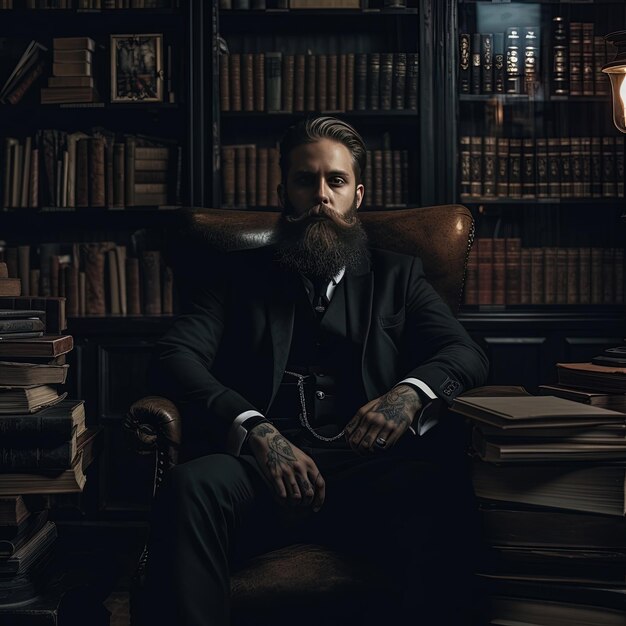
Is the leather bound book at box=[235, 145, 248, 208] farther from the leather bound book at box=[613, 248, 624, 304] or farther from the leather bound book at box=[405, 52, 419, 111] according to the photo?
the leather bound book at box=[613, 248, 624, 304]

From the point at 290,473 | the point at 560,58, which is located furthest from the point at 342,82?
the point at 290,473

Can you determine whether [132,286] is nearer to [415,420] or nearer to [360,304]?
[360,304]

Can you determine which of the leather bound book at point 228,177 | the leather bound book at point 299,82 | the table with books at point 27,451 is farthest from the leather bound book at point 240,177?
the table with books at point 27,451

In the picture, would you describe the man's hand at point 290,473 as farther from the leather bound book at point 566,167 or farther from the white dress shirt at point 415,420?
the leather bound book at point 566,167

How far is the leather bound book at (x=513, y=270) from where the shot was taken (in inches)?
129

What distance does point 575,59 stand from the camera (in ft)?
10.5

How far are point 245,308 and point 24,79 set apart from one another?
170 cm

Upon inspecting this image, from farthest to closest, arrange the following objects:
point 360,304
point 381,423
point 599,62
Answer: point 599,62, point 360,304, point 381,423

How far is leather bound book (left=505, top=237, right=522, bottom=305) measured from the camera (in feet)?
10.8

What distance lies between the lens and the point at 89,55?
10.5 feet

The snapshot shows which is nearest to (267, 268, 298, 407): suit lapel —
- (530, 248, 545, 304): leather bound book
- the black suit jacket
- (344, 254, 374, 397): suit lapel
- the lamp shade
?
the black suit jacket

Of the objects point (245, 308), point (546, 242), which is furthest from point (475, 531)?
point (546, 242)

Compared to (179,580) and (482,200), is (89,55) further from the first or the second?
(179,580)

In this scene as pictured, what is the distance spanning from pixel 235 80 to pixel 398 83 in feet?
2.13
